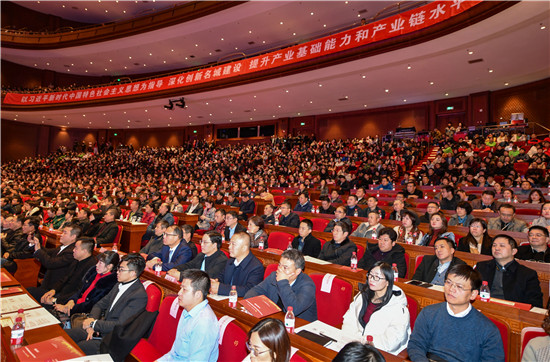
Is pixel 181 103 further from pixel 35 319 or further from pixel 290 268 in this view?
pixel 290 268

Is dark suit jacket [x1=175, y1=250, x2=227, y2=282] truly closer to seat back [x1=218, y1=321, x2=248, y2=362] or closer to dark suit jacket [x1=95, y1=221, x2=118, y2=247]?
seat back [x1=218, y1=321, x2=248, y2=362]

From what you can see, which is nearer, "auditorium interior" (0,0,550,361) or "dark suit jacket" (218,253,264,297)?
"dark suit jacket" (218,253,264,297)

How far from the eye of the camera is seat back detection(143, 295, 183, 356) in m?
2.17

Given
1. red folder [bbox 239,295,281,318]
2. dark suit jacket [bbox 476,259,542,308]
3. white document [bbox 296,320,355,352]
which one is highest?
dark suit jacket [bbox 476,259,542,308]

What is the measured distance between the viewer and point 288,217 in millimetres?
5734

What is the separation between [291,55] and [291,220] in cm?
817

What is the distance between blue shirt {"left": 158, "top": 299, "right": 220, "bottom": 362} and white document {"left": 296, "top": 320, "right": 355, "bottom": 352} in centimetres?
50

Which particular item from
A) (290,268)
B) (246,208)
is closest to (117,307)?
(290,268)

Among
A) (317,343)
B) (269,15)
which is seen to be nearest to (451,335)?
(317,343)

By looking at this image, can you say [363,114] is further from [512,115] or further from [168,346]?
[168,346]

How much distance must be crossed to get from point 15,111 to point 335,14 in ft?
60.6

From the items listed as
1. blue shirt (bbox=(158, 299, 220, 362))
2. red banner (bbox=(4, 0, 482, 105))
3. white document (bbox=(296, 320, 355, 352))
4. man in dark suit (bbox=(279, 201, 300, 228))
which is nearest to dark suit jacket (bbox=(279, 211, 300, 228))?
man in dark suit (bbox=(279, 201, 300, 228))

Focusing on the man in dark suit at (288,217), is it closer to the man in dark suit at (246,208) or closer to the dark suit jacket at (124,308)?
the man in dark suit at (246,208)

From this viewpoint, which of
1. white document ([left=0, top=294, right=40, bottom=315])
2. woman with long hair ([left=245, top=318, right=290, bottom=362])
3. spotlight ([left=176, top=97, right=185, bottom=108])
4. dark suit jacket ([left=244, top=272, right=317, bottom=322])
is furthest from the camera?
spotlight ([left=176, top=97, right=185, bottom=108])
